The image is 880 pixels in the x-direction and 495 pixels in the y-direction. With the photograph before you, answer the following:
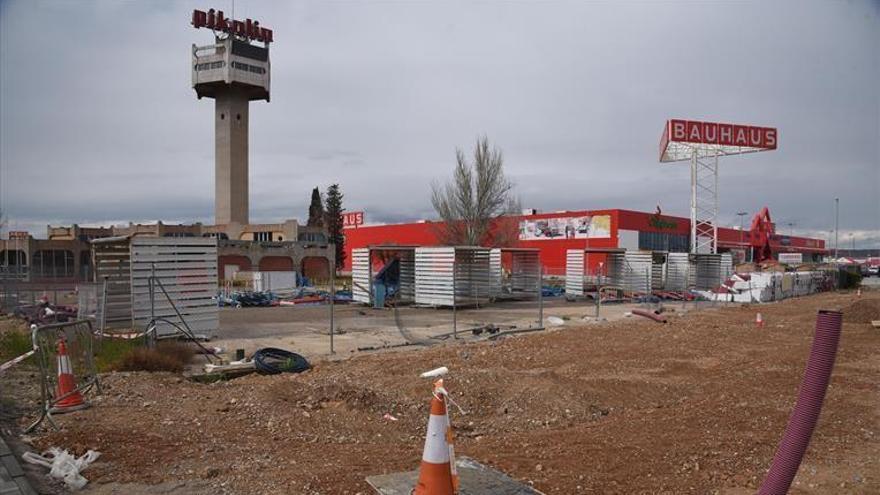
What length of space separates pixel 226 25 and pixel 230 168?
2145 cm

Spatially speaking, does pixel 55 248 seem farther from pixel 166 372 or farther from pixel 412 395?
pixel 412 395

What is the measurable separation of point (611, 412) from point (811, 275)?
41772mm

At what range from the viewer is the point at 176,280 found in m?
15.6

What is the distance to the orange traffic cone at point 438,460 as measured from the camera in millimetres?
4660

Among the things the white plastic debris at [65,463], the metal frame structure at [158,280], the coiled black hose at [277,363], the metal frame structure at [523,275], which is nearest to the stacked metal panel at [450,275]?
the metal frame structure at [523,275]

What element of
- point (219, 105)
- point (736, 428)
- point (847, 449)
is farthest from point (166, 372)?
point (219, 105)

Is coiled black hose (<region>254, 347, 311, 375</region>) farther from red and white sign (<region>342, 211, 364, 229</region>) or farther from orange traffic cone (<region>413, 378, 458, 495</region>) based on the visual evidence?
red and white sign (<region>342, 211, 364, 229</region>)

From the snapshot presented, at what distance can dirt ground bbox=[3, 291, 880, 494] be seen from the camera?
5410 mm

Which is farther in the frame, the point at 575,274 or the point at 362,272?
the point at 575,274

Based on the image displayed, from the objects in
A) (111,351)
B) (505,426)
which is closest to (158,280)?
(111,351)

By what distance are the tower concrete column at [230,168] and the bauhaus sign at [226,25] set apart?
11391 mm

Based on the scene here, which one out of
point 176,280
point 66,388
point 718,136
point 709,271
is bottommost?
point 66,388

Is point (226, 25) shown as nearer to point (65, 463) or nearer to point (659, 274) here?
point (659, 274)

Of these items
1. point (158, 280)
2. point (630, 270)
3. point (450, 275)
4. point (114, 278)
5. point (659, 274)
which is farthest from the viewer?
point (659, 274)
